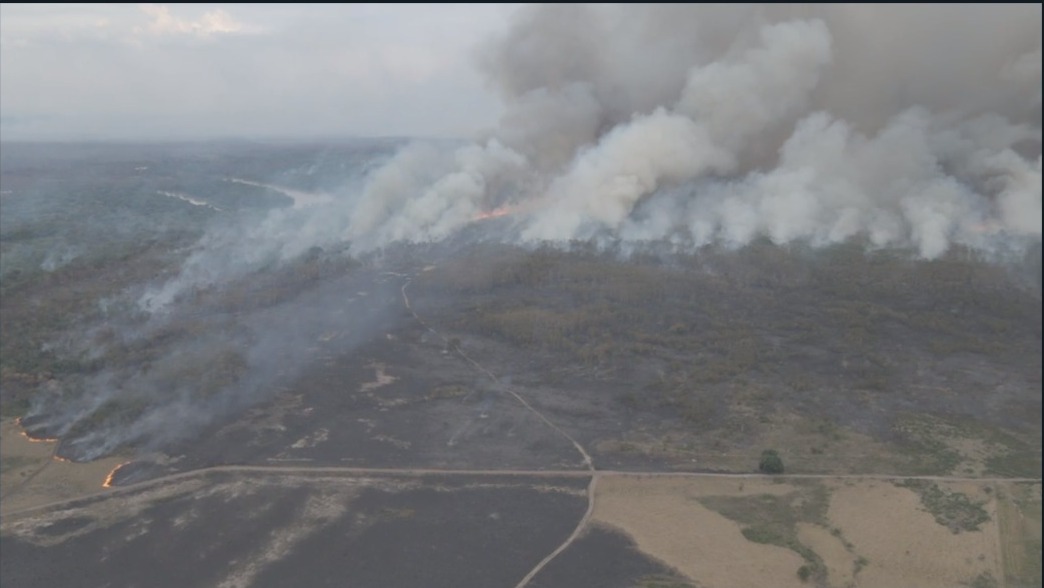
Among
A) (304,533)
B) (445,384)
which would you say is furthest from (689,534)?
(445,384)

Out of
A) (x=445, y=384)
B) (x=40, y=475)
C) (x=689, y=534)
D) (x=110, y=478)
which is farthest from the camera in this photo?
(x=445, y=384)

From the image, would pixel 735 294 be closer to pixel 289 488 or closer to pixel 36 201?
pixel 289 488

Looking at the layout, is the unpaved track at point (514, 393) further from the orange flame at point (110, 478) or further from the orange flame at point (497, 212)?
the orange flame at point (497, 212)

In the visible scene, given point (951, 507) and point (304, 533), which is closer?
point (304, 533)

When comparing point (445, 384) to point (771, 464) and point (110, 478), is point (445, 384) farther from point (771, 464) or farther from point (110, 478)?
point (771, 464)

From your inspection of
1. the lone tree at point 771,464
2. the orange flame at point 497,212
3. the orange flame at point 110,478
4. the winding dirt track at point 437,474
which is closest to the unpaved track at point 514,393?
the winding dirt track at point 437,474

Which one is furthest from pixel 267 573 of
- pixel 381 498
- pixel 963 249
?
pixel 963 249
